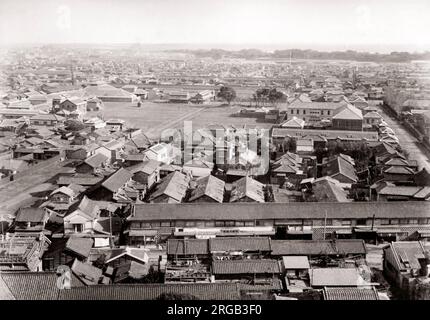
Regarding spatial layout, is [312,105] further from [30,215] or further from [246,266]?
[246,266]

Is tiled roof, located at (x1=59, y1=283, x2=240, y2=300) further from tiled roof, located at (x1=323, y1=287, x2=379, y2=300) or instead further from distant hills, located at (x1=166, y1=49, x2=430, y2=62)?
distant hills, located at (x1=166, y1=49, x2=430, y2=62)

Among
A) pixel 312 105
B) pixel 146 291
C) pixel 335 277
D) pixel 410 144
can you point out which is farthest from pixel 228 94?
pixel 146 291

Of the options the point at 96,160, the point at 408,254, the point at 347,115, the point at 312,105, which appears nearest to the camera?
the point at 408,254

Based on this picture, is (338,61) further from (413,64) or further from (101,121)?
(101,121)

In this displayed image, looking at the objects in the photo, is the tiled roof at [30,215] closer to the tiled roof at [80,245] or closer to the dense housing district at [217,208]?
the dense housing district at [217,208]

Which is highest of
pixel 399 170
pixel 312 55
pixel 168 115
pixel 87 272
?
pixel 312 55
